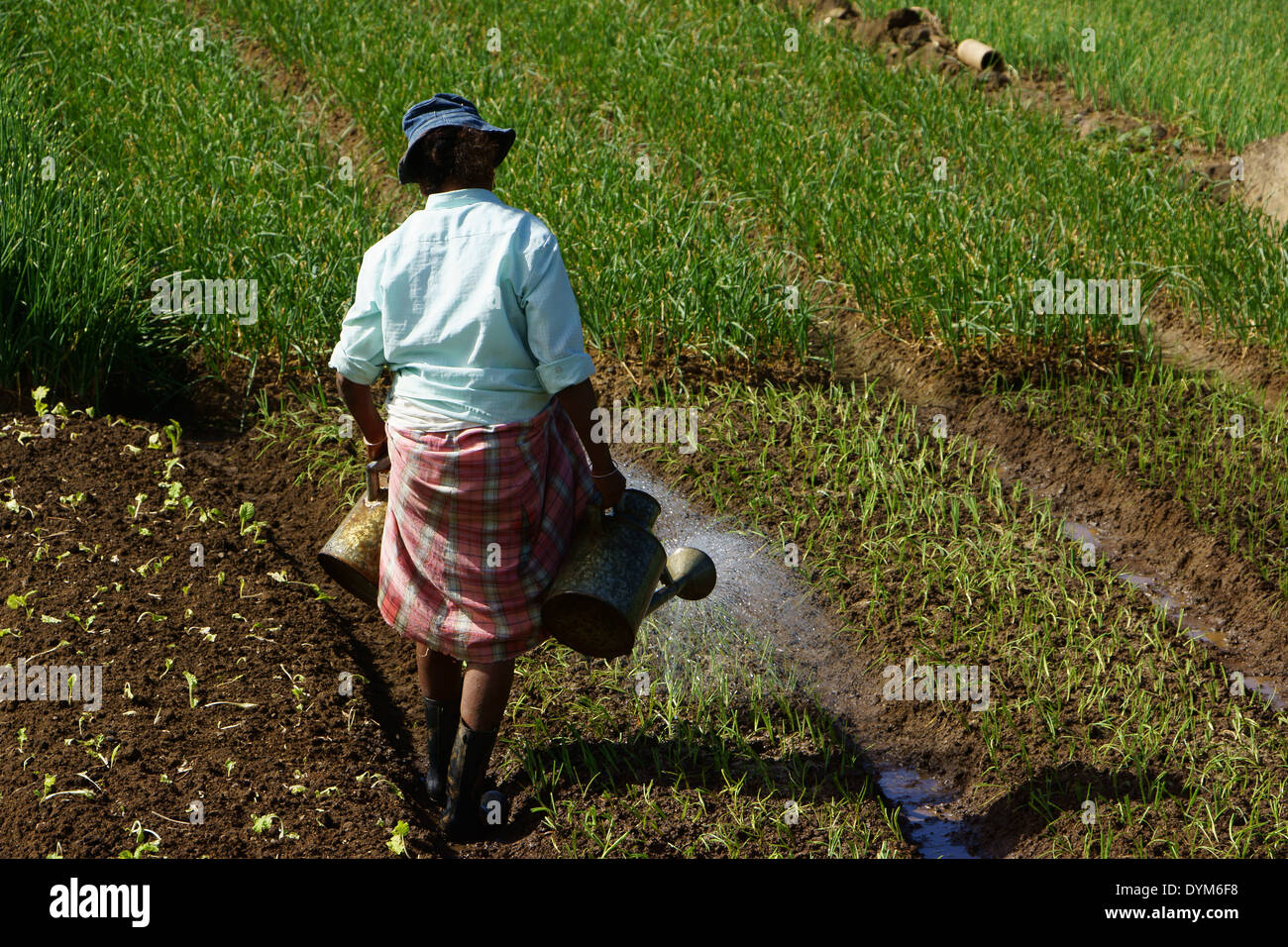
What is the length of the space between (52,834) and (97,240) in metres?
2.68

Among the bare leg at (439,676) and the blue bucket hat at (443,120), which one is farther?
the bare leg at (439,676)

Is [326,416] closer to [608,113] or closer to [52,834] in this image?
[52,834]

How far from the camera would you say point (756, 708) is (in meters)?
3.46

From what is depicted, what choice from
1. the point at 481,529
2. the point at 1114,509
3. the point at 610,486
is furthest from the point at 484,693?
the point at 1114,509

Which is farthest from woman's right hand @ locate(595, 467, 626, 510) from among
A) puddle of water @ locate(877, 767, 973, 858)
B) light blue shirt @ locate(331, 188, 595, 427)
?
puddle of water @ locate(877, 767, 973, 858)

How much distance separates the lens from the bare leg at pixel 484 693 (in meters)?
2.84

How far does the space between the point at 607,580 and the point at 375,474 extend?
683 mm

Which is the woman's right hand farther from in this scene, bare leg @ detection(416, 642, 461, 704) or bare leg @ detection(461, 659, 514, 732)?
bare leg @ detection(416, 642, 461, 704)

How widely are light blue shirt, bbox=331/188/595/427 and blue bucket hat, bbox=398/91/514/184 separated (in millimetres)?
106

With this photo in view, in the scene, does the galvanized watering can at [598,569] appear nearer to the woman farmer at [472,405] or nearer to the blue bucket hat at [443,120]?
the woman farmer at [472,405]

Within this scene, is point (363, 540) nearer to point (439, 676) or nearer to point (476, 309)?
point (439, 676)

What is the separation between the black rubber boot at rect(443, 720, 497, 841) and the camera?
9.53 ft

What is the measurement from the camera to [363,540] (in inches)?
118

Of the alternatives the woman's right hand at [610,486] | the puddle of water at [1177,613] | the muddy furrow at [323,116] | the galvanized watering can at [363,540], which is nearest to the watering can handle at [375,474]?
the galvanized watering can at [363,540]
